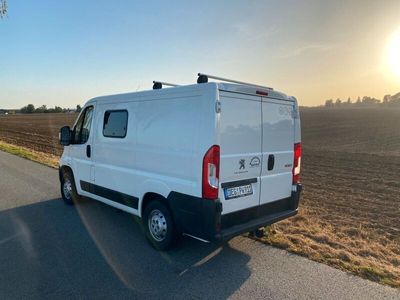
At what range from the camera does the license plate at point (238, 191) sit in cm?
405

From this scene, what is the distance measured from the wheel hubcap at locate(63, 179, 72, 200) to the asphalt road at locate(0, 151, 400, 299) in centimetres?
104

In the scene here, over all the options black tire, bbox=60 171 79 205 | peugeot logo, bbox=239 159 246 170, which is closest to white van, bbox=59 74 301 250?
peugeot logo, bbox=239 159 246 170

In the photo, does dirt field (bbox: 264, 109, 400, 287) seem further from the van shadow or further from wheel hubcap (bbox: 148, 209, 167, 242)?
wheel hubcap (bbox: 148, 209, 167, 242)

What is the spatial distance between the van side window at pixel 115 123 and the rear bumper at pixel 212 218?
1473 mm

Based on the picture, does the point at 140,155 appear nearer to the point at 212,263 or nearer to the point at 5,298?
the point at 212,263

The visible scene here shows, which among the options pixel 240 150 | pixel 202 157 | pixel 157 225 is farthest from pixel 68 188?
pixel 240 150

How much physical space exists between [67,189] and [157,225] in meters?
3.14

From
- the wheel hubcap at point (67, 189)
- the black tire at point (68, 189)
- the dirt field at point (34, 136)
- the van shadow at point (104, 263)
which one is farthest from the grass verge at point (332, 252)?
the dirt field at point (34, 136)

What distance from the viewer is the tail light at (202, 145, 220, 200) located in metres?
3.79

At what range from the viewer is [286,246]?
4.64 m

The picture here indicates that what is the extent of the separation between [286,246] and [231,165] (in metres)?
1.50

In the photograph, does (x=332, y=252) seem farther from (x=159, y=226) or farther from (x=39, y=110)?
(x=39, y=110)

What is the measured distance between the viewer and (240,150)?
415 centimetres

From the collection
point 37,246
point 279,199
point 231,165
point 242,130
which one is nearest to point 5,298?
point 37,246
